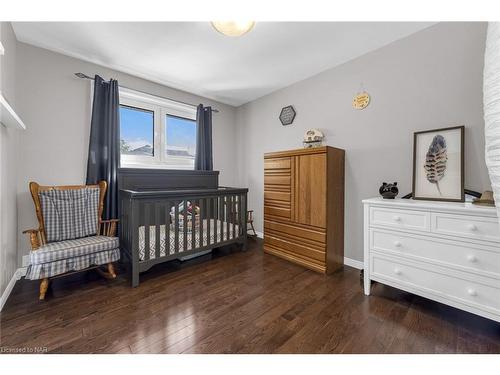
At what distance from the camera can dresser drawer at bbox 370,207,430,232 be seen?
1.55 meters

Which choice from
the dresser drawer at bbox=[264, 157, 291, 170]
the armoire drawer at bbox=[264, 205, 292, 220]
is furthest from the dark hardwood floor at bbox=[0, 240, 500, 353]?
the dresser drawer at bbox=[264, 157, 291, 170]

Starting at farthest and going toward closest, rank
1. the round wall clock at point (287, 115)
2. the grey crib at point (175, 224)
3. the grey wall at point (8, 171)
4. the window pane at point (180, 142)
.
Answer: the window pane at point (180, 142) → the round wall clock at point (287, 115) → the grey crib at point (175, 224) → the grey wall at point (8, 171)

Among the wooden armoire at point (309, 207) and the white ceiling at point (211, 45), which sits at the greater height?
the white ceiling at point (211, 45)

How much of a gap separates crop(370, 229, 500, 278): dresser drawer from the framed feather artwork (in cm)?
47

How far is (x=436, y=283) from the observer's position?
1.50 m

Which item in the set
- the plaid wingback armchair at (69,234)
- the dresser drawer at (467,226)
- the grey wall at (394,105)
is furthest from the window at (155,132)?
A: the dresser drawer at (467,226)

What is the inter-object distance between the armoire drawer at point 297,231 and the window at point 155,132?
1.61 m

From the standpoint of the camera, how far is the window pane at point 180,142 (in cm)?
327

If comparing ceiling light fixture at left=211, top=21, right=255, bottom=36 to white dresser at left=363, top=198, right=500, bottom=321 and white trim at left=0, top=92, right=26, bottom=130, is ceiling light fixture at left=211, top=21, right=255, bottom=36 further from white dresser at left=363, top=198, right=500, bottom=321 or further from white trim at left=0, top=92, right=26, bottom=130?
white dresser at left=363, top=198, right=500, bottom=321

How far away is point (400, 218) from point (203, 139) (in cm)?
277

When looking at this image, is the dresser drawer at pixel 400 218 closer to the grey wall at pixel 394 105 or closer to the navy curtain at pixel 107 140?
the grey wall at pixel 394 105

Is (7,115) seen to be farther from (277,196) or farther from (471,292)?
(471,292)

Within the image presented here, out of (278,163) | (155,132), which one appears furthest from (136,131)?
(278,163)
